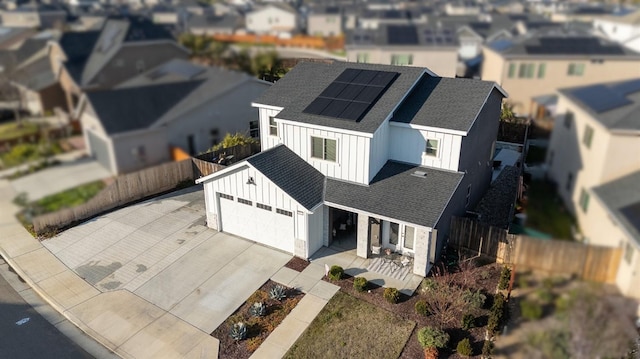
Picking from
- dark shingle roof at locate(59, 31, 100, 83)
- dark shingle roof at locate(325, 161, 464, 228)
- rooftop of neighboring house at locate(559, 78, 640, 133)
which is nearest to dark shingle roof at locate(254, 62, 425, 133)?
dark shingle roof at locate(325, 161, 464, 228)

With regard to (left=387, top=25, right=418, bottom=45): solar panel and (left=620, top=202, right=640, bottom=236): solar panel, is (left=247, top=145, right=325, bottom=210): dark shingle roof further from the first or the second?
(left=387, top=25, right=418, bottom=45): solar panel

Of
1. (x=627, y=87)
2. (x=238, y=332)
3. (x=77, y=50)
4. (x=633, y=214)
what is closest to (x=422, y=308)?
(x=238, y=332)

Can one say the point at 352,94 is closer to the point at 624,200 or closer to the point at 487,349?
the point at 487,349

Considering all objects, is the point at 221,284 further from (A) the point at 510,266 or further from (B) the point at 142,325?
(A) the point at 510,266

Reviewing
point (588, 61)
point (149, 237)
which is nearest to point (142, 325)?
point (149, 237)

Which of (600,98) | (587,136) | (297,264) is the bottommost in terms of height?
(297,264)
